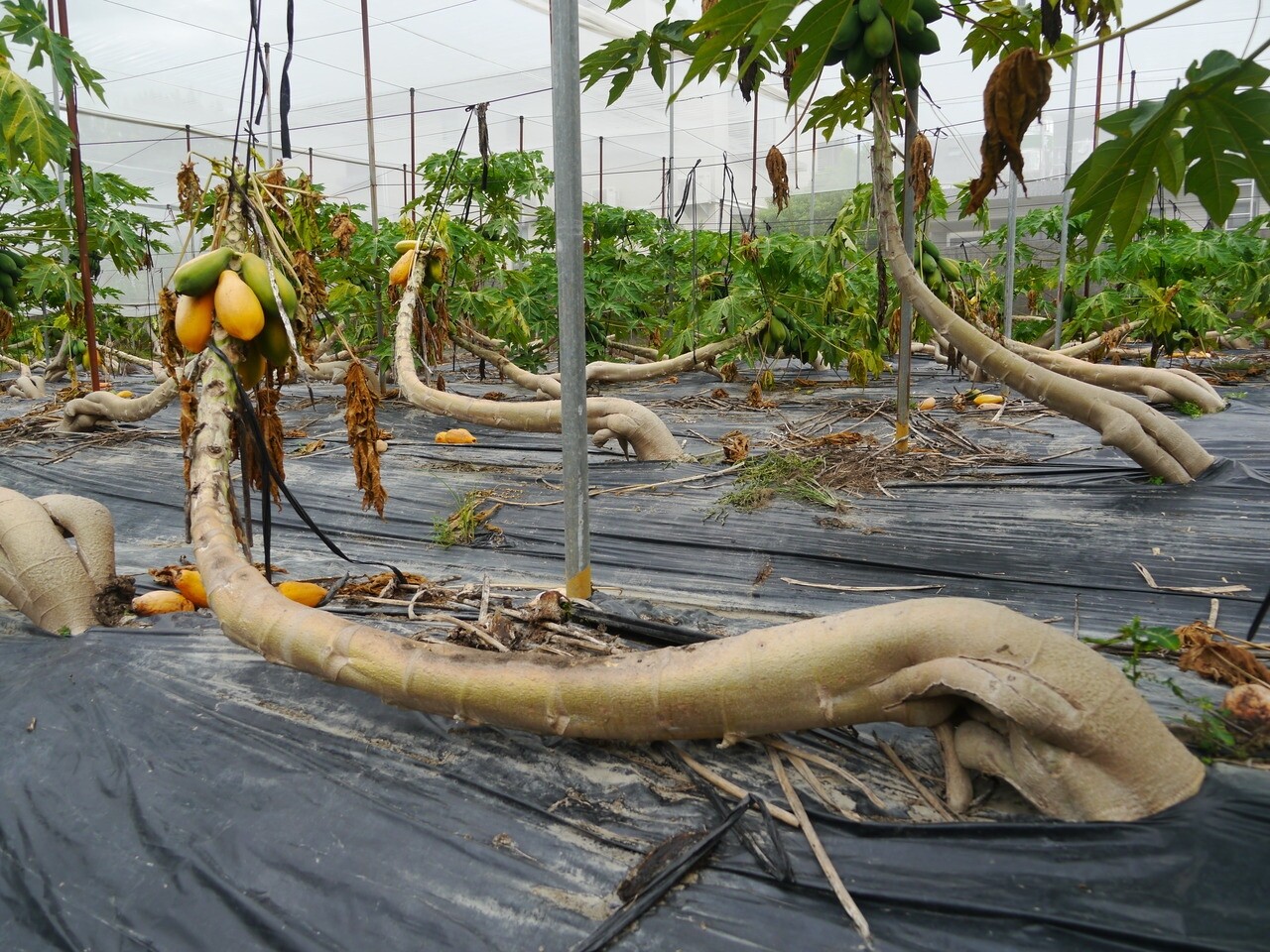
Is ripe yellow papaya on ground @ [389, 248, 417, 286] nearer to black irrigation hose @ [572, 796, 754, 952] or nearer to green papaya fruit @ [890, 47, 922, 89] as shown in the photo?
green papaya fruit @ [890, 47, 922, 89]

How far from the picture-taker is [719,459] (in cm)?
388

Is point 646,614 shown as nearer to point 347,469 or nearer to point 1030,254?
point 347,469

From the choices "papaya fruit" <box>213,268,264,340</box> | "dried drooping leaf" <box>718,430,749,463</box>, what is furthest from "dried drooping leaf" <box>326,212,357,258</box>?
"papaya fruit" <box>213,268,264,340</box>

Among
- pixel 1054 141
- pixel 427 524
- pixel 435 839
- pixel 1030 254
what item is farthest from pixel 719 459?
pixel 1054 141

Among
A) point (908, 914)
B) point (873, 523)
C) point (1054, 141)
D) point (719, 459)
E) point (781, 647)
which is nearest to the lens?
point (908, 914)

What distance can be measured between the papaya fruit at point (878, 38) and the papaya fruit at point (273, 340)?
73.3 inches

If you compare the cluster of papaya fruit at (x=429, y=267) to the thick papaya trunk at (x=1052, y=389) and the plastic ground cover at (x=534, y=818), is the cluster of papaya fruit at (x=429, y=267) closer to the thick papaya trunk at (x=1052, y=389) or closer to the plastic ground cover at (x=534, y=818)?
the plastic ground cover at (x=534, y=818)

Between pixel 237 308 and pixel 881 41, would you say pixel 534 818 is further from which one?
pixel 881 41

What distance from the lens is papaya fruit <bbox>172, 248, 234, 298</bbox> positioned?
1899 mm

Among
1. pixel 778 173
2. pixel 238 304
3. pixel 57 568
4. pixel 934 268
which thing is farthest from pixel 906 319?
pixel 57 568

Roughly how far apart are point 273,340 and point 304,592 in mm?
655

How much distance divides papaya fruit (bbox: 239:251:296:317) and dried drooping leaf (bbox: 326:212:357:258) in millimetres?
4125

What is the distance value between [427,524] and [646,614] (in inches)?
56.4

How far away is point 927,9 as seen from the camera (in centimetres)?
286
